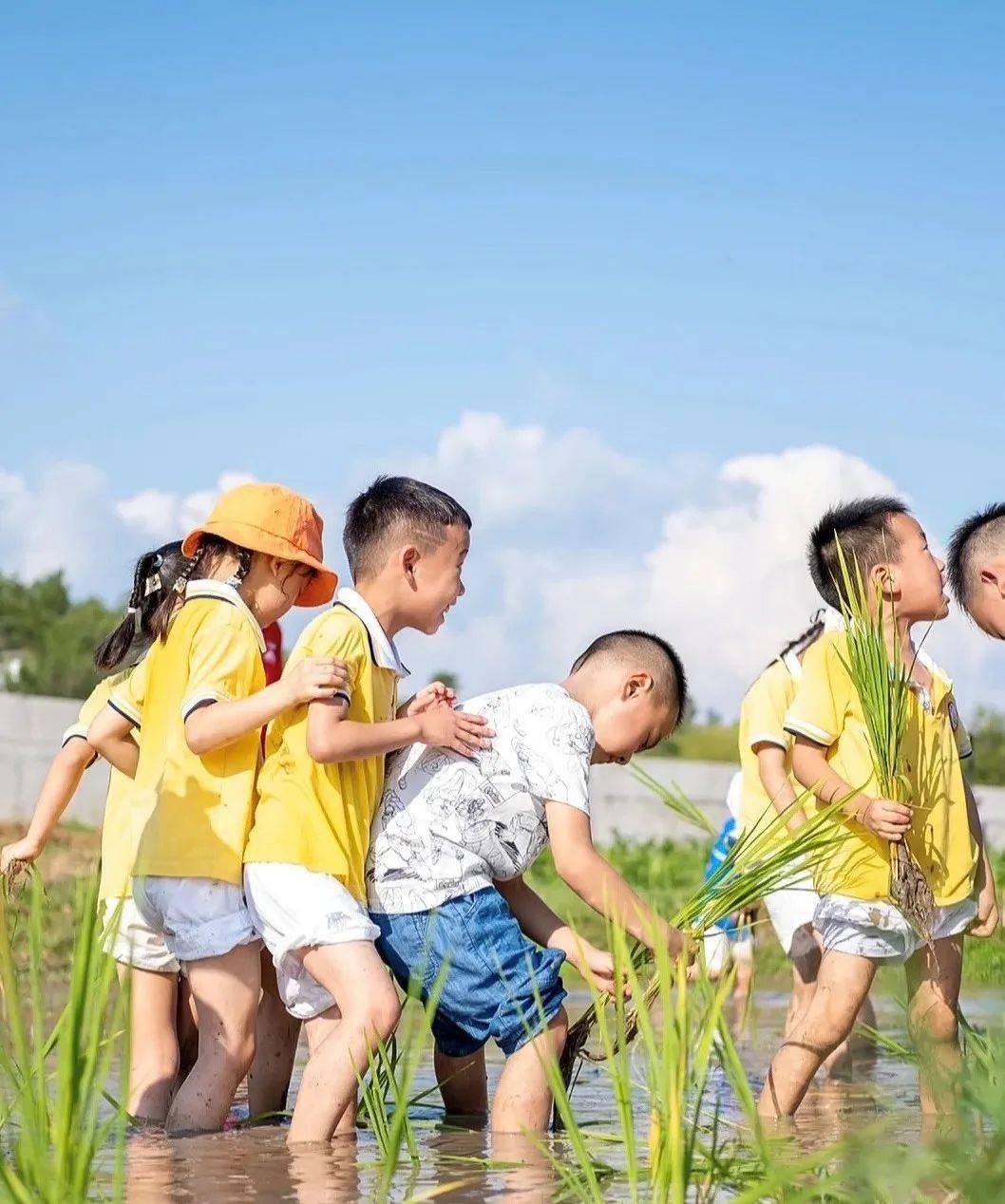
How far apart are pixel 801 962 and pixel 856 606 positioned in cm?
177

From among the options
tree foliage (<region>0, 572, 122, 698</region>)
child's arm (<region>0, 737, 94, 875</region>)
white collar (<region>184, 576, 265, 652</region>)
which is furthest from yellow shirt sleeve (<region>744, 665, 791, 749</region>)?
tree foliage (<region>0, 572, 122, 698</region>)

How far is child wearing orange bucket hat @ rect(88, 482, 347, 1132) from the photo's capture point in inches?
152

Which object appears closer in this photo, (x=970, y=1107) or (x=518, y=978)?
(x=970, y=1107)

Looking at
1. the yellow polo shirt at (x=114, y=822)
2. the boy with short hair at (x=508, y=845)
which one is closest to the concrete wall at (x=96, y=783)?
the yellow polo shirt at (x=114, y=822)

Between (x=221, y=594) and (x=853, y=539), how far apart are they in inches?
68.3

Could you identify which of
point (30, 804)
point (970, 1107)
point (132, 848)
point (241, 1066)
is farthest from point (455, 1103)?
point (30, 804)

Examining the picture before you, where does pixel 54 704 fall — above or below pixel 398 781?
above

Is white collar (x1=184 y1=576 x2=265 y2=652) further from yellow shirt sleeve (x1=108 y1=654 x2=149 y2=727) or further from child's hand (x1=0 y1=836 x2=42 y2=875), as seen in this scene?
child's hand (x1=0 y1=836 x2=42 y2=875)

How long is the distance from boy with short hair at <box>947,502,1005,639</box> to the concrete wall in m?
10.6

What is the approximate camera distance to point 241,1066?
3914 millimetres

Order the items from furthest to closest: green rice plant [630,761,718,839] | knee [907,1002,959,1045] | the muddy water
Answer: knee [907,1002,959,1045] → green rice plant [630,761,718,839] → the muddy water

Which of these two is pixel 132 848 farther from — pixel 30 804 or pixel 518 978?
pixel 30 804

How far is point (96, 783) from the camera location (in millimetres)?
16859

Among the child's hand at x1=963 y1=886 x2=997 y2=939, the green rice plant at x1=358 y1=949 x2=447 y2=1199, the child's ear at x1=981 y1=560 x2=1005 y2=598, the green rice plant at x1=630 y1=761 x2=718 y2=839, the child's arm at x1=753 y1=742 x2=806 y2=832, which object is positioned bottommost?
the green rice plant at x1=358 y1=949 x2=447 y2=1199
